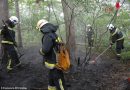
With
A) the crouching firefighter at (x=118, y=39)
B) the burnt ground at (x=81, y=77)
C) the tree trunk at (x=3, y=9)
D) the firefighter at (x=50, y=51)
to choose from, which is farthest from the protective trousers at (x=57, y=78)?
the crouching firefighter at (x=118, y=39)

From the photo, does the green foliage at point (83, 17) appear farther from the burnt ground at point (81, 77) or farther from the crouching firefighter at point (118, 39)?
the burnt ground at point (81, 77)

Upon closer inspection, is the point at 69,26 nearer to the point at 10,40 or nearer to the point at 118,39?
the point at 10,40

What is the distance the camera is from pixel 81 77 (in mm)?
8508

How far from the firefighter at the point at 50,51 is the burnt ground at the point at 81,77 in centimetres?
125

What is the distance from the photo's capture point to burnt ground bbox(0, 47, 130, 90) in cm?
758

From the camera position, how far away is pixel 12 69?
30.3ft

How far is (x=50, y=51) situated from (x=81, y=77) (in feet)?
9.59

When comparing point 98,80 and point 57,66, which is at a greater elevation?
point 57,66

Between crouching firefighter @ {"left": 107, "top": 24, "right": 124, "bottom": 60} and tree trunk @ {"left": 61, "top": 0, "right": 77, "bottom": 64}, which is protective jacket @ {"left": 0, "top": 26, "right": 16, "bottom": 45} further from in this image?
crouching firefighter @ {"left": 107, "top": 24, "right": 124, "bottom": 60}

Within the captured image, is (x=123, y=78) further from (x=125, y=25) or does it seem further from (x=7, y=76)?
(x=125, y=25)

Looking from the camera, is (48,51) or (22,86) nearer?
(48,51)

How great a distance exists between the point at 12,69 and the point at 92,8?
412cm

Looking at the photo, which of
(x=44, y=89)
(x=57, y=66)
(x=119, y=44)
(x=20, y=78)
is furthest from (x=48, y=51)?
(x=119, y=44)

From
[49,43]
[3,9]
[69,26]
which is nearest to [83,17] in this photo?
[3,9]
